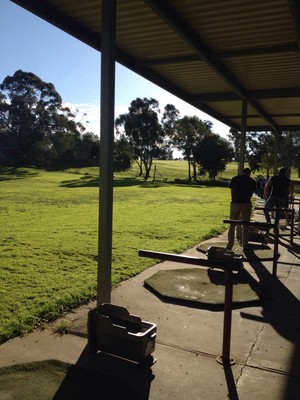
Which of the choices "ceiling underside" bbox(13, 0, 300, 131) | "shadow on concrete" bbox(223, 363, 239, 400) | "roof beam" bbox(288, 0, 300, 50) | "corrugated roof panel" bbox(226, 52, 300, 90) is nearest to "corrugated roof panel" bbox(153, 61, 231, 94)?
"ceiling underside" bbox(13, 0, 300, 131)

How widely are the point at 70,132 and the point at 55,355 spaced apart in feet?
213

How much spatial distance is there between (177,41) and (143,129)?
49.6 meters

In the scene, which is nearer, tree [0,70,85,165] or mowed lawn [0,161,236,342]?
mowed lawn [0,161,236,342]

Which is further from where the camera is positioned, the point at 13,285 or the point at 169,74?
the point at 169,74

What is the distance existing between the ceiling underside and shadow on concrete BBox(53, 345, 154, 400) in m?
3.63

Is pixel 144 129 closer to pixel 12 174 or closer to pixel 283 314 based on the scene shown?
pixel 12 174

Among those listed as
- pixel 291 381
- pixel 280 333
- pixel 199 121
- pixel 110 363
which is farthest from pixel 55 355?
pixel 199 121

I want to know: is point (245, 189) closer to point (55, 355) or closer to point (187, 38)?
point (187, 38)

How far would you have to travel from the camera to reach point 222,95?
28.2ft

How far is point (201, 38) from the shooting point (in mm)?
5191

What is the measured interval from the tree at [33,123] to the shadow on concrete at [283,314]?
2237 inches

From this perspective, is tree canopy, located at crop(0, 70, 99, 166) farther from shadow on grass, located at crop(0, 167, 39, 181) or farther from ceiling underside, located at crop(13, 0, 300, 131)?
ceiling underside, located at crop(13, 0, 300, 131)

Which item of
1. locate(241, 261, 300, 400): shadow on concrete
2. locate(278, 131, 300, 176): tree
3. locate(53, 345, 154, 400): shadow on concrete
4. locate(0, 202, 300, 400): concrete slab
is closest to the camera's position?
locate(53, 345, 154, 400): shadow on concrete

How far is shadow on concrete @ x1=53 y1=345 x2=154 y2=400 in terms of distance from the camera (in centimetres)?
297
